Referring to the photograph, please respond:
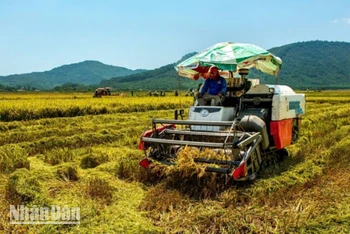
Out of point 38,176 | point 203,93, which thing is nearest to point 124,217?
point 38,176

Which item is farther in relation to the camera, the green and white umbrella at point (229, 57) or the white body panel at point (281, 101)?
the white body panel at point (281, 101)

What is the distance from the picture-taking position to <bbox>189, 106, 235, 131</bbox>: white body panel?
21.2ft

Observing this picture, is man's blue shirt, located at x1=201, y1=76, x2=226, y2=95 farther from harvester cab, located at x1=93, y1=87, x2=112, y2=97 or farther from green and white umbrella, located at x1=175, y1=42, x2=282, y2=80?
harvester cab, located at x1=93, y1=87, x2=112, y2=97

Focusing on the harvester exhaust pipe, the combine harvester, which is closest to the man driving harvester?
the combine harvester

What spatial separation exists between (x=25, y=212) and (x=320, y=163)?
4.95 metres

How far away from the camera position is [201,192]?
16.8ft

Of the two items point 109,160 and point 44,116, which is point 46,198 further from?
point 44,116

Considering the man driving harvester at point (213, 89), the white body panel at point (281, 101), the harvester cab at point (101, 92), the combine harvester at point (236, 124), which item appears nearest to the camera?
the combine harvester at point (236, 124)

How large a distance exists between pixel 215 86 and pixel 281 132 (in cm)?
156

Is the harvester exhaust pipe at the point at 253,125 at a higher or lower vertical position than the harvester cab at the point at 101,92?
lower

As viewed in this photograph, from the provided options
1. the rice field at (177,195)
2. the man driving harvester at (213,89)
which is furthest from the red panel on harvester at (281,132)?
the man driving harvester at (213,89)

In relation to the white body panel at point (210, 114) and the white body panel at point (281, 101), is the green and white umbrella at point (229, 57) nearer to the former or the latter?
the white body panel at point (281, 101)

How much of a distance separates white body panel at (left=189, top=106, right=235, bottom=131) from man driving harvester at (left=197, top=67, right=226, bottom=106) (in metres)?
0.40

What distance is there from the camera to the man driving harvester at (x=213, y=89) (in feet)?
23.0
